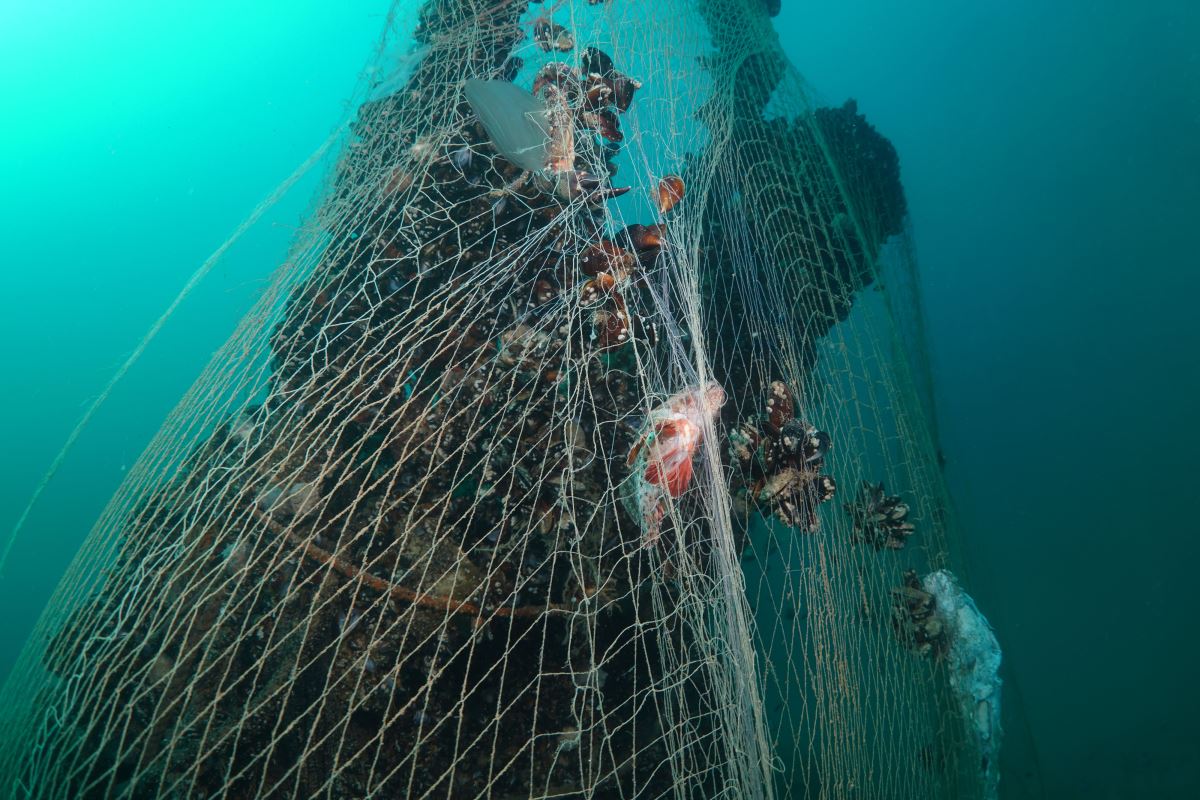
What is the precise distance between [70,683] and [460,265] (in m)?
2.41

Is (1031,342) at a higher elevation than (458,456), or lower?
higher

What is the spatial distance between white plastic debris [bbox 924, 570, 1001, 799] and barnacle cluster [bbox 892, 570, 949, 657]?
48 mm

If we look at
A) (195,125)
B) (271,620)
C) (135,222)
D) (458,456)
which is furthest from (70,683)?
(195,125)

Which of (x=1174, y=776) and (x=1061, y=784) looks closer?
(x=1174, y=776)

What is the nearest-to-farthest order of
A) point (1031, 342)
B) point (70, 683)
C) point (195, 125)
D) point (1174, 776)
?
point (70, 683)
point (1174, 776)
point (1031, 342)
point (195, 125)

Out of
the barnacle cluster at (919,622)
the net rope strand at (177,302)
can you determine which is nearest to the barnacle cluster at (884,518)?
the barnacle cluster at (919,622)

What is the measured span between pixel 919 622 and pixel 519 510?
2.73 m

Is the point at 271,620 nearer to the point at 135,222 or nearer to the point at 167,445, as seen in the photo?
the point at 167,445

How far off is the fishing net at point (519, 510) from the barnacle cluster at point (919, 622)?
0.02 meters

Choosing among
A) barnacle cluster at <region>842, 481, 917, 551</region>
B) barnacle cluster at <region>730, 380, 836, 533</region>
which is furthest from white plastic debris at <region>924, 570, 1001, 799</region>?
barnacle cluster at <region>730, 380, 836, 533</region>

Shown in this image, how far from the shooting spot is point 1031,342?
20.2m

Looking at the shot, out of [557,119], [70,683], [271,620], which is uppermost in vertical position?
[557,119]

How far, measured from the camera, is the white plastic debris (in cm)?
293

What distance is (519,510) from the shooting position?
2.47 metres
